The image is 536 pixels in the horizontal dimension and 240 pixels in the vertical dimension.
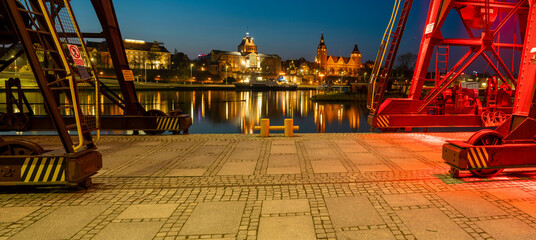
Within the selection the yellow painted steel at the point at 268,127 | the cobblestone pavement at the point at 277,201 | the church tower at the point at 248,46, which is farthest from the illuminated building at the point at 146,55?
the cobblestone pavement at the point at 277,201

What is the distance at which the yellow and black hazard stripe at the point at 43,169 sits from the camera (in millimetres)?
5930

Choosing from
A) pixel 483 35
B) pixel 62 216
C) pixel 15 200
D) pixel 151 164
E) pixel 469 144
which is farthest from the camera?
pixel 483 35

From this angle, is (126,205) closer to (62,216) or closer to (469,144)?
(62,216)

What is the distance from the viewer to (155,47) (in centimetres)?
13638

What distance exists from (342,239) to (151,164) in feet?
20.3

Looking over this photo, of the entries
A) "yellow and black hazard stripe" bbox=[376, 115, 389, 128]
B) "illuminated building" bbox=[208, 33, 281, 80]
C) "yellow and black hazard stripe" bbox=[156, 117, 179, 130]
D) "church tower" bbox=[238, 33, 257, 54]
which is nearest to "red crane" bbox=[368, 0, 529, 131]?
"yellow and black hazard stripe" bbox=[376, 115, 389, 128]

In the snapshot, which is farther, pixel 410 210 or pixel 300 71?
pixel 300 71

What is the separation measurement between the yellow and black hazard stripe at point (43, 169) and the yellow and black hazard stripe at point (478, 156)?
8.31m

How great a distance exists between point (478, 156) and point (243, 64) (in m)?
163

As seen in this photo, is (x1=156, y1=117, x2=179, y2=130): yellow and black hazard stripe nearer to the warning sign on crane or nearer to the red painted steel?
the warning sign on crane

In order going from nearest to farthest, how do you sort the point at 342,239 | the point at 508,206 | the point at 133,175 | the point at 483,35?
the point at 342,239 → the point at 508,206 → the point at 133,175 → the point at 483,35

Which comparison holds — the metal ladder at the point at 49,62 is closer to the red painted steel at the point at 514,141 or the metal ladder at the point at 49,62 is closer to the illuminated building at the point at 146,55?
the red painted steel at the point at 514,141

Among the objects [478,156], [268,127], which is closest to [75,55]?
[268,127]

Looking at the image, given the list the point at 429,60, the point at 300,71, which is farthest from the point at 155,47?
the point at 429,60
